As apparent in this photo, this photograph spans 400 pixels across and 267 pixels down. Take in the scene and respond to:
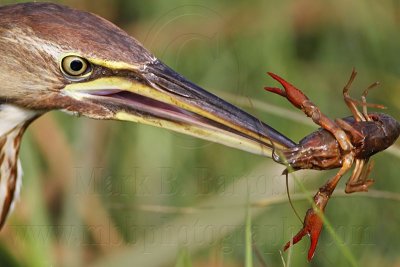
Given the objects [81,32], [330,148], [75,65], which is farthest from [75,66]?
[330,148]

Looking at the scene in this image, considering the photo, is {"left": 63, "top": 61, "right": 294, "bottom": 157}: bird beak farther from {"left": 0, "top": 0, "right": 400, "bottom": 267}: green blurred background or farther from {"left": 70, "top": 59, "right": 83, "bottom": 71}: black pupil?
{"left": 0, "top": 0, "right": 400, "bottom": 267}: green blurred background

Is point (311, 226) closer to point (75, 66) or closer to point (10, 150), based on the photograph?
point (75, 66)

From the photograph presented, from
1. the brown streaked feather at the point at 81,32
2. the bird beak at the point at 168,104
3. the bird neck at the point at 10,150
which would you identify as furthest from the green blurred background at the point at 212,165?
the brown streaked feather at the point at 81,32

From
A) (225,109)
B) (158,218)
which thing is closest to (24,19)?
(225,109)

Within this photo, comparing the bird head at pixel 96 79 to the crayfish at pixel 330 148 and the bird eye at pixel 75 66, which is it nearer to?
the bird eye at pixel 75 66

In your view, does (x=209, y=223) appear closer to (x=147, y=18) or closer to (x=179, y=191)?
(x=179, y=191)

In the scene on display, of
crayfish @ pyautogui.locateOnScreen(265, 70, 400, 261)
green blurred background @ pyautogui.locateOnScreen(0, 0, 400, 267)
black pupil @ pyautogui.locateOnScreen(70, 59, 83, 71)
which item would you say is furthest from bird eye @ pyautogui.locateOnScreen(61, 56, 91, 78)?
crayfish @ pyautogui.locateOnScreen(265, 70, 400, 261)
